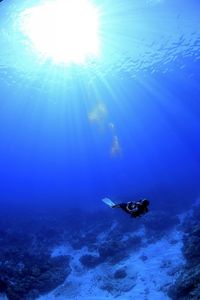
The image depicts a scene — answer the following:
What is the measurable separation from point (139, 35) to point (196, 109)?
2232 inches

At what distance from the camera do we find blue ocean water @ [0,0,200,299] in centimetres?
3766

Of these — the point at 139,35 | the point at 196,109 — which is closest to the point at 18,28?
the point at 139,35

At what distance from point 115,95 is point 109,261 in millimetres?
50364

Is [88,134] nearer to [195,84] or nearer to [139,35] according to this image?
[195,84]

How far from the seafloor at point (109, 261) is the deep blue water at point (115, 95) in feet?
40.3

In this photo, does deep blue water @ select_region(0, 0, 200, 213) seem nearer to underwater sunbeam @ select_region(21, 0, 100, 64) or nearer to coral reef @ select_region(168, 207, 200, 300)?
underwater sunbeam @ select_region(21, 0, 100, 64)

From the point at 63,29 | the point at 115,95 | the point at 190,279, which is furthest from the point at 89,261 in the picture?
the point at 115,95

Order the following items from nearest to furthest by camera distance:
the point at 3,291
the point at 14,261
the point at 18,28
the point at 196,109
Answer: the point at 3,291
the point at 14,261
the point at 18,28
the point at 196,109

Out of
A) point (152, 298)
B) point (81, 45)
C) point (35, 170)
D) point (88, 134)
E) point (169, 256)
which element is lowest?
point (152, 298)

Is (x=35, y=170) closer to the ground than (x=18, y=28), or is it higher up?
higher up

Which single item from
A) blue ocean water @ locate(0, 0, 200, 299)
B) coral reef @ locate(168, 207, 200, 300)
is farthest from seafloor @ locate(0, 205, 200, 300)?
blue ocean water @ locate(0, 0, 200, 299)

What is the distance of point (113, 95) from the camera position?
67.1m

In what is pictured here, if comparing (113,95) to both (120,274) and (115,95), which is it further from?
(120,274)

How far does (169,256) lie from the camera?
21.1m
